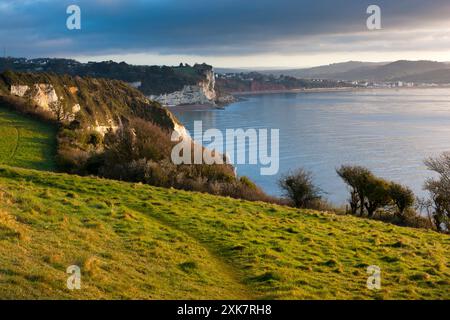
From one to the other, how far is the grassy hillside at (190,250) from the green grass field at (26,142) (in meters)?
14.2

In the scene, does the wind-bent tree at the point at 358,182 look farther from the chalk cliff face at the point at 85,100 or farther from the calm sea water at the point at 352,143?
the chalk cliff face at the point at 85,100

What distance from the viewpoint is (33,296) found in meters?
7.92

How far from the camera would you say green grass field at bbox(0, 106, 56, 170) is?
34.2 m

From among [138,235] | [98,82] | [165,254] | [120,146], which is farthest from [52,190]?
[98,82]

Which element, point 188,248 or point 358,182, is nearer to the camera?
point 188,248

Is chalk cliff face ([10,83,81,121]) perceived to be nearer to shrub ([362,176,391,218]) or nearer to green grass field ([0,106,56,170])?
green grass field ([0,106,56,170])

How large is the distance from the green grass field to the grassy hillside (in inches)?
560

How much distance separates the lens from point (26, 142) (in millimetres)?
40500

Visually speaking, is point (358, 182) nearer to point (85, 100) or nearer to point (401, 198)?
point (401, 198)

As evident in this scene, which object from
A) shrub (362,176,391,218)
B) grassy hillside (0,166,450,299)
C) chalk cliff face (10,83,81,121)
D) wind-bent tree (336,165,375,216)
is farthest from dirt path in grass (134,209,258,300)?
chalk cliff face (10,83,81,121)

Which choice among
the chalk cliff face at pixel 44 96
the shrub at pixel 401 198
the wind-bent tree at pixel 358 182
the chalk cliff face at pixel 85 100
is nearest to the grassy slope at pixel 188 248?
the shrub at pixel 401 198

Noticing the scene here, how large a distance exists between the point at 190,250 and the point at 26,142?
3149cm

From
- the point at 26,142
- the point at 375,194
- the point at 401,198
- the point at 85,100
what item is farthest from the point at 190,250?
the point at 85,100

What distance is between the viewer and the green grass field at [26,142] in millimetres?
34231
